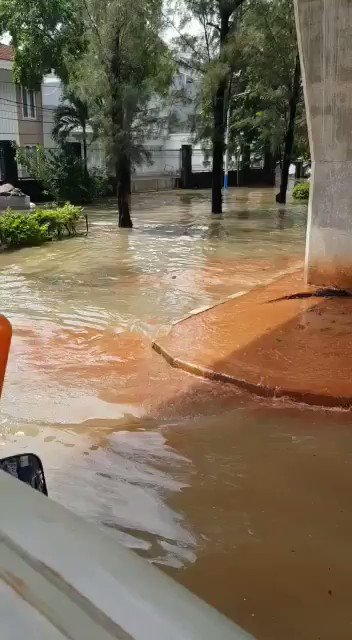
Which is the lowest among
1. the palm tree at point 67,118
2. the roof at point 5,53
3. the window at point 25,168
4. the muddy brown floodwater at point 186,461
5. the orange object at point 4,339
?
the muddy brown floodwater at point 186,461

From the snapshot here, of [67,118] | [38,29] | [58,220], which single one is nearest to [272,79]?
[58,220]

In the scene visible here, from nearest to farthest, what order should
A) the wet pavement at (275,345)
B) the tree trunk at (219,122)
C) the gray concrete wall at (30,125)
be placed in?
the wet pavement at (275,345), the tree trunk at (219,122), the gray concrete wall at (30,125)

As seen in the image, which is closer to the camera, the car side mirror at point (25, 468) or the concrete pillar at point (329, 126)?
the car side mirror at point (25, 468)

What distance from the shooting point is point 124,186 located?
52.4ft

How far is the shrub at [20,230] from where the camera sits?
1277 centimetres

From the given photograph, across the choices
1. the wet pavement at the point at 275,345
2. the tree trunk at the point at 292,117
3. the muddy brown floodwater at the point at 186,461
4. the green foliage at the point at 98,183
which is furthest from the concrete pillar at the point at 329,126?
the green foliage at the point at 98,183

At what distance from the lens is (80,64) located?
48.6ft

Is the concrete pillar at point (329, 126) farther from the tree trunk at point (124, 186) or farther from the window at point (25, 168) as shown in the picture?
the window at point (25, 168)

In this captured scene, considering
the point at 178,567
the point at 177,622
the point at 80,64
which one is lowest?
the point at 178,567

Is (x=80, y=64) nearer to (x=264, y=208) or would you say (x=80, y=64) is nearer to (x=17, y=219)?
(x=17, y=219)

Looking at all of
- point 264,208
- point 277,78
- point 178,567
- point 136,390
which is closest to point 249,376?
point 136,390

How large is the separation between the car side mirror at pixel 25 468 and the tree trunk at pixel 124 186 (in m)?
13.9

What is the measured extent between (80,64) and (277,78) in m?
7.03

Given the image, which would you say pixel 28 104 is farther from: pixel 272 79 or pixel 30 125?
pixel 272 79
